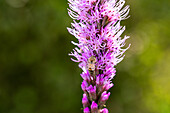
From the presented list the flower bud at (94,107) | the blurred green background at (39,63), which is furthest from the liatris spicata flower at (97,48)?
the blurred green background at (39,63)

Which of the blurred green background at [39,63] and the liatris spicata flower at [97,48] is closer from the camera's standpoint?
the liatris spicata flower at [97,48]

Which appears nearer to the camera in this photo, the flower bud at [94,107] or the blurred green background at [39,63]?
the flower bud at [94,107]

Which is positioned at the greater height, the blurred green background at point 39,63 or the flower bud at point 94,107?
the blurred green background at point 39,63

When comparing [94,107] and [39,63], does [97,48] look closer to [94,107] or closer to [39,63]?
[94,107]

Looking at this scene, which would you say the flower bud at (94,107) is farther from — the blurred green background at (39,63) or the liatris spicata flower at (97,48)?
the blurred green background at (39,63)

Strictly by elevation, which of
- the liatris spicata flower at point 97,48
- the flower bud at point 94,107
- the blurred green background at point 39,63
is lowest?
the flower bud at point 94,107

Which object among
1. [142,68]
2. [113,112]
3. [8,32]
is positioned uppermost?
[8,32]

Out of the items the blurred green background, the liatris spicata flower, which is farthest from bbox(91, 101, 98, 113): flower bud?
the blurred green background

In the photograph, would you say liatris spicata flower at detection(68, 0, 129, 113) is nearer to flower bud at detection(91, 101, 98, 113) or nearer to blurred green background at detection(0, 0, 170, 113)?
flower bud at detection(91, 101, 98, 113)

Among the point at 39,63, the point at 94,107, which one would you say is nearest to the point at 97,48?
the point at 94,107

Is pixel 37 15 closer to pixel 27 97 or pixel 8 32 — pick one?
pixel 8 32

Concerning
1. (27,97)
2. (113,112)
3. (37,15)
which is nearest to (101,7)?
(37,15)
